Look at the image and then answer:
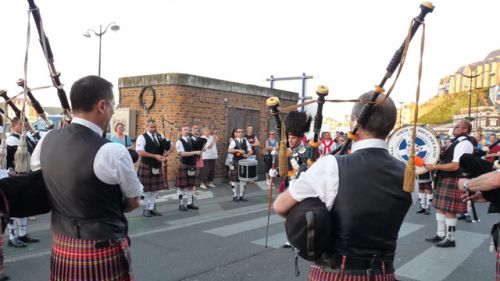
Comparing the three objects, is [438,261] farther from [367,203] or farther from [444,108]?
[444,108]

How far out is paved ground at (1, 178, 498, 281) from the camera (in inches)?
168

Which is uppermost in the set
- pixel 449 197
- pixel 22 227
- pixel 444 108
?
pixel 444 108

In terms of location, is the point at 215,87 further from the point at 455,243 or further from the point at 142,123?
the point at 455,243

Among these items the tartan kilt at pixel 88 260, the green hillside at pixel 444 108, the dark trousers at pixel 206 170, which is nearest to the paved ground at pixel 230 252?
the tartan kilt at pixel 88 260

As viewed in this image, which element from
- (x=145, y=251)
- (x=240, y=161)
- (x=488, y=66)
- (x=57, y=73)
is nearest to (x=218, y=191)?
(x=240, y=161)

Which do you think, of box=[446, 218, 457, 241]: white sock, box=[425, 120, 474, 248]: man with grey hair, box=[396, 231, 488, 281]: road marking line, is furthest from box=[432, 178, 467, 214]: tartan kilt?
box=[396, 231, 488, 281]: road marking line

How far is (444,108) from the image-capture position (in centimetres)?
8631

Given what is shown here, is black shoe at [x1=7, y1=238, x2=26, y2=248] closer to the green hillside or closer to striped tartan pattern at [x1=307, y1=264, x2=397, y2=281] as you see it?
striped tartan pattern at [x1=307, y1=264, x2=397, y2=281]

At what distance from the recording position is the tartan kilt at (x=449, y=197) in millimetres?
5449

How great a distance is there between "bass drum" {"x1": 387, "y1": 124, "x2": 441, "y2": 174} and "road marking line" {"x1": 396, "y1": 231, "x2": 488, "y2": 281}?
1.16 meters

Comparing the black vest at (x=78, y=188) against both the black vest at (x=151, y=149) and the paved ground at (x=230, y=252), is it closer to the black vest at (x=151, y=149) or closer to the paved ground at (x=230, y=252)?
the paved ground at (x=230, y=252)

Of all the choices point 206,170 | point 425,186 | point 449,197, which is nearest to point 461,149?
point 449,197

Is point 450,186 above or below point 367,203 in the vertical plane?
below

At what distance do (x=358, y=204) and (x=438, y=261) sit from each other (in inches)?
155
